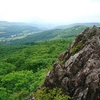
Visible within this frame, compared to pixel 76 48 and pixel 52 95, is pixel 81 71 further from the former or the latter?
pixel 76 48

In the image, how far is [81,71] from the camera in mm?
27719

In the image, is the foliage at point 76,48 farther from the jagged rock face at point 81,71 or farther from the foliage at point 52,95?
the foliage at point 52,95

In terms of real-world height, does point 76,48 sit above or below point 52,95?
above

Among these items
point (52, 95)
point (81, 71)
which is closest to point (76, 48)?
point (81, 71)

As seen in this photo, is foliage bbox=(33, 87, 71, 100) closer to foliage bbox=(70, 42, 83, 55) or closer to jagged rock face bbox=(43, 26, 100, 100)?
jagged rock face bbox=(43, 26, 100, 100)

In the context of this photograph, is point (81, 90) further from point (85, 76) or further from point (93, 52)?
point (93, 52)

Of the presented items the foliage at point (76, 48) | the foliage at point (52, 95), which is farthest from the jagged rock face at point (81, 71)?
the foliage at point (52, 95)

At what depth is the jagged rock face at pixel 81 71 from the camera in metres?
25.3

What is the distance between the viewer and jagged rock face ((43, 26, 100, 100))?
997 inches

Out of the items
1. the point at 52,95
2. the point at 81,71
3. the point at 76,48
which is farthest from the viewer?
the point at 76,48

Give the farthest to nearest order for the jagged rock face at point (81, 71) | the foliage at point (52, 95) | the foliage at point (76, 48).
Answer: the foliage at point (76, 48) < the foliage at point (52, 95) < the jagged rock face at point (81, 71)

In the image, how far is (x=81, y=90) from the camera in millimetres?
26266

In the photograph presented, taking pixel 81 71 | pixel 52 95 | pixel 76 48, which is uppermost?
pixel 76 48

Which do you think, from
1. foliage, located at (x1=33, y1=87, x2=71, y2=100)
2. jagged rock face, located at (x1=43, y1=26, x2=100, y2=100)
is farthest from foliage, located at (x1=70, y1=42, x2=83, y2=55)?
foliage, located at (x1=33, y1=87, x2=71, y2=100)
